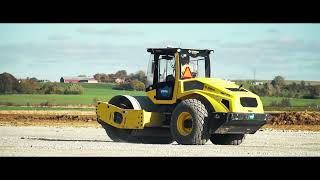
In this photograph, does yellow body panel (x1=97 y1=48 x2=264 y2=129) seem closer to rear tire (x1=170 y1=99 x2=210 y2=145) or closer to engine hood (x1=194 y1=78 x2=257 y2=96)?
engine hood (x1=194 y1=78 x2=257 y2=96)

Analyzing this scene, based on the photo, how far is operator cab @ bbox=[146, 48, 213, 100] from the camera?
72.1 feet

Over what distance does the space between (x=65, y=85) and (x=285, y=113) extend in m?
14.0

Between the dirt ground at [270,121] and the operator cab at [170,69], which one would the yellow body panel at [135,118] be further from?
the dirt ground at [270,121]

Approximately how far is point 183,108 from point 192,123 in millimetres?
552

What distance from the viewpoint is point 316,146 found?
22109mm

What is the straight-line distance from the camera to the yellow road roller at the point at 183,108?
20609 millimetres

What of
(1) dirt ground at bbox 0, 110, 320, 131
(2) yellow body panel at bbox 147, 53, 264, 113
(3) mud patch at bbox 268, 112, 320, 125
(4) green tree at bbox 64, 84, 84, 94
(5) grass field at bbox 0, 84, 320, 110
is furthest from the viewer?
(4) green tree at bbox 64, 84, 84, 94

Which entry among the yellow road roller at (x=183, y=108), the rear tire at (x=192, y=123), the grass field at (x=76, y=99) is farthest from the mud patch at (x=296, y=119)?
the rear tire at (x=192, y=123)

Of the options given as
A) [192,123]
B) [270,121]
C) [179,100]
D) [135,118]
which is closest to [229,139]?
[179,100]

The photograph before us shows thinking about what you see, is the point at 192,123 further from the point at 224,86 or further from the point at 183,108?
the point at 224,86

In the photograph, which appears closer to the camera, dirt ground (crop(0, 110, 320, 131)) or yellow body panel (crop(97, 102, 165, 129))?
yellow body panel (crop(97, 102, 165, 129))

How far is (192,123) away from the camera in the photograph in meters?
20.8

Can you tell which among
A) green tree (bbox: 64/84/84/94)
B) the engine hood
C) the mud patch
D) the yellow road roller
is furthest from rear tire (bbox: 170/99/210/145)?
green tree (bbox: 64/84/84/94)
